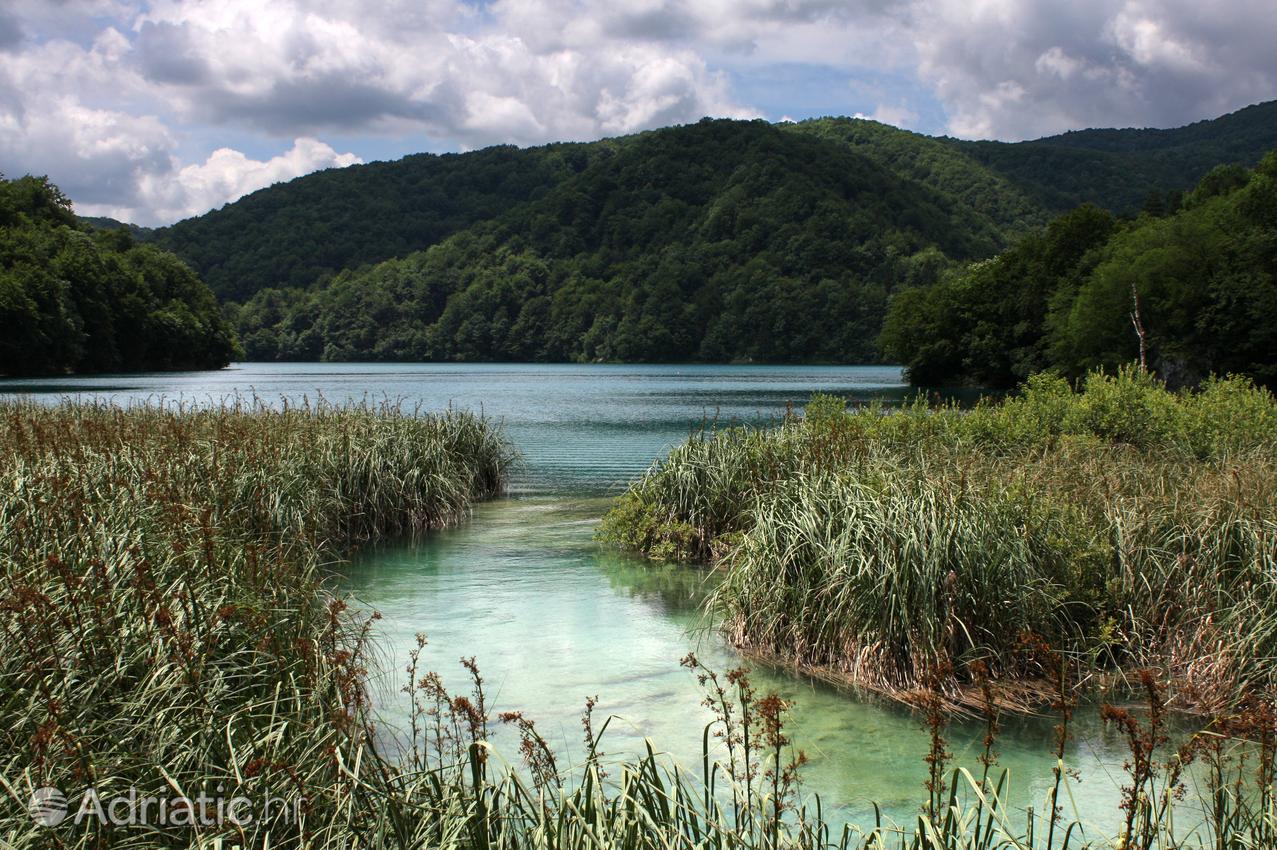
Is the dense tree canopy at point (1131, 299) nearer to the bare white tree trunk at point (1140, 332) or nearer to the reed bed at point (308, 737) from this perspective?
the bare white tree trunk at point (1140, 332)

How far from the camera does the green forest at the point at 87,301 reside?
65938 millimetres

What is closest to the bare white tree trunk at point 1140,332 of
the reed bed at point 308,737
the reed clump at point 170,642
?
the reed bed at point 308,737

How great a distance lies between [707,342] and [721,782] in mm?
127668

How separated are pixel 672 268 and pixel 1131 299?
9591cm

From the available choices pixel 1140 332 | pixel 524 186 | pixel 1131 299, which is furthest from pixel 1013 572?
pixel 524 186

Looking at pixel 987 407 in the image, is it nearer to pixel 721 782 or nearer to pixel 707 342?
pixel 721 782

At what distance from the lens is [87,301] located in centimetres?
7588

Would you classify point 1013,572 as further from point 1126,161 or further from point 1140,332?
point 1126,161

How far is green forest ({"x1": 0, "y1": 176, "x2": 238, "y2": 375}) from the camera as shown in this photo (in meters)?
65.9

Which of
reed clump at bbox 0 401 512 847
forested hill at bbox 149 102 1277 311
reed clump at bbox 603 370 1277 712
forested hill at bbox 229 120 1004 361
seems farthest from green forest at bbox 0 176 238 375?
reed clump at bbox 603 370 1277 712

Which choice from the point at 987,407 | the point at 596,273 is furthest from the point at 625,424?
the point at 596,273

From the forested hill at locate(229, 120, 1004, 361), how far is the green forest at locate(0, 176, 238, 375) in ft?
146

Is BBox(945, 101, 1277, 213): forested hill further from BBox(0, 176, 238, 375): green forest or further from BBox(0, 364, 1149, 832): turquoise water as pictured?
BBox(0, 364, 1149, 832): turquoise water

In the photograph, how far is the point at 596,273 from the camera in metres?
147
